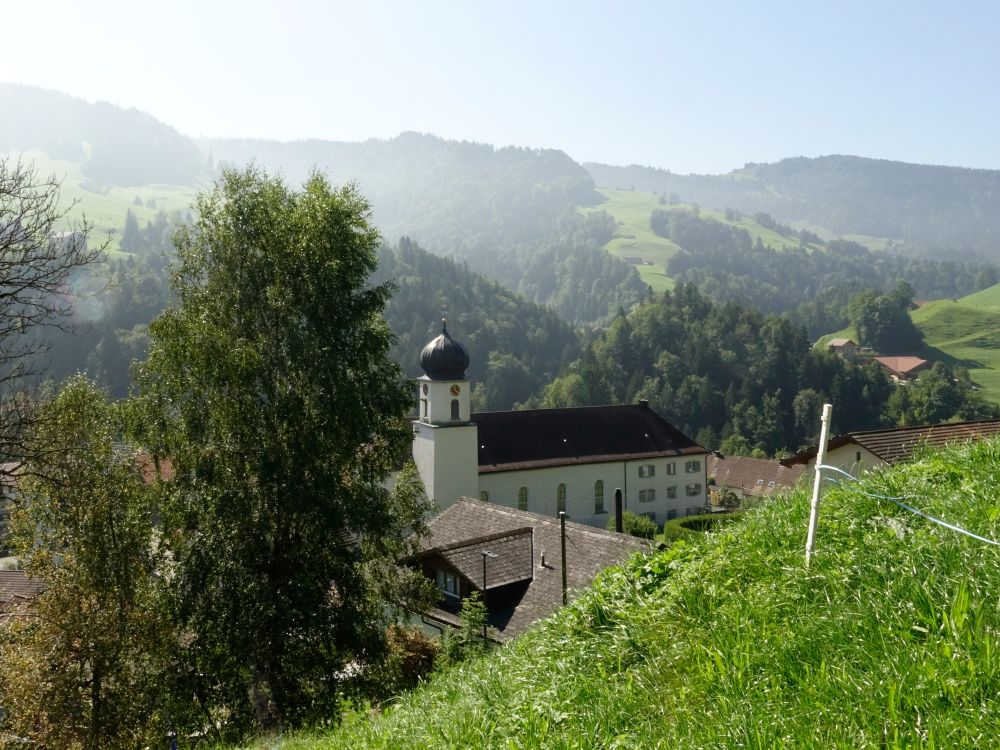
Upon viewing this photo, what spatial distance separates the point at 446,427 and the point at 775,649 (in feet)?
123

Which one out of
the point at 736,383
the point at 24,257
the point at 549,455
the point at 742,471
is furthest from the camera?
the point at 736,383

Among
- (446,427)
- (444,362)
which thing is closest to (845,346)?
(446,427)

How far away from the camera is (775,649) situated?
15.7 feet

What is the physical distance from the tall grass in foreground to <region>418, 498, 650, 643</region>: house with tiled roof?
11.7 meters

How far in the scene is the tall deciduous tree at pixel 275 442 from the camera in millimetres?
12875

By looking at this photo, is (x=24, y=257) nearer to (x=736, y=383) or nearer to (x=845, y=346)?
(x=736, y=383)

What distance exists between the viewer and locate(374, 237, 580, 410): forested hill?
395 ft

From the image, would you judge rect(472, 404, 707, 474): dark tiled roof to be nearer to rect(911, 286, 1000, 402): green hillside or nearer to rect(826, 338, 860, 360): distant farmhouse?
rect(911, 286, 1000, 402): green hillside

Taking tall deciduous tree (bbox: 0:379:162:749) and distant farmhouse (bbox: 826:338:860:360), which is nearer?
tall deciduous tree (bbox: 0:379:162:749)

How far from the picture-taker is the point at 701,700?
4699mm

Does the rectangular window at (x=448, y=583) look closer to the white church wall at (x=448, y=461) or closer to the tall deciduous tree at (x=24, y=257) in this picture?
the tall deciduous tree at (x=24, y=257)

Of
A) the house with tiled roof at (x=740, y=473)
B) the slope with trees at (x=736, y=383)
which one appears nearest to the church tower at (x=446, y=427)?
the house with tiled roof at (x=740, y=473)

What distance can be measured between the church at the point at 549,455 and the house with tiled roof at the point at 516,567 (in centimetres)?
1800

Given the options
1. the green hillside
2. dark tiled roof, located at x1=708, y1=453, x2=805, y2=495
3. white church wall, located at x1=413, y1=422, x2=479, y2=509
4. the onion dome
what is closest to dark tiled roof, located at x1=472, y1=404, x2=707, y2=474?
white church wall, located at x1=413, y1=422, x2=479, y2=509
